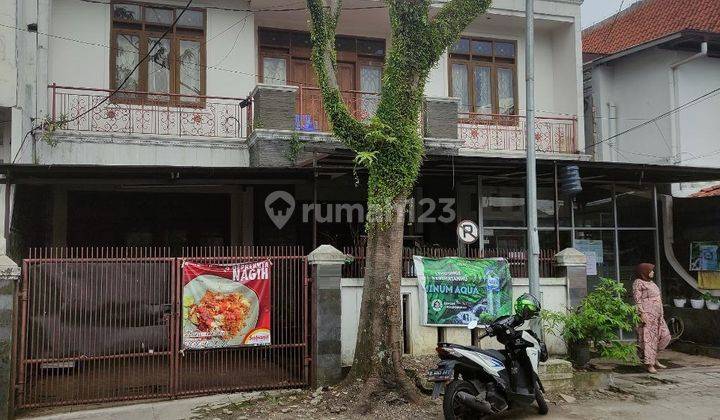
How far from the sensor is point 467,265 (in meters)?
9.34

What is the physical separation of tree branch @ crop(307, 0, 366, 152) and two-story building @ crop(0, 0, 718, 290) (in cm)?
173

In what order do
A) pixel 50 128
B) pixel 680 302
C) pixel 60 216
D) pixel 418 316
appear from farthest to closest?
pixel 60 216, pixel 680 302, pixel 50 128, pixel 418 316

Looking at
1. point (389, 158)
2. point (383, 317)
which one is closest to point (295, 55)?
point (389, 158)

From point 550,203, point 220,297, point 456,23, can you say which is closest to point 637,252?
point 550,203

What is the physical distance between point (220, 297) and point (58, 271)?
192 cm

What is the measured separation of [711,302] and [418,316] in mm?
6108

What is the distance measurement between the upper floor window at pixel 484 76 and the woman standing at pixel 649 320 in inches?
232

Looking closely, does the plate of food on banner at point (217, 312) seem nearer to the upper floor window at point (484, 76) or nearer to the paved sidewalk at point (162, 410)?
the paved sidewalk at point (162, 410)

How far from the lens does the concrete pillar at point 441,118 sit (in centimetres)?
1239

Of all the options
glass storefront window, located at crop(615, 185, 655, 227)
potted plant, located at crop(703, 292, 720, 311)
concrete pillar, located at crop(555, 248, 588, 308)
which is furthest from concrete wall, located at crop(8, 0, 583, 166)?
concrete pillar, located at crop(555, 248, 588, 308)

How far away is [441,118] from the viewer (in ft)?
40.9

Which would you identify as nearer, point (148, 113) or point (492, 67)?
point (148, 113)

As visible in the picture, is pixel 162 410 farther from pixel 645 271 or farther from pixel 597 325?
pixel 645 271

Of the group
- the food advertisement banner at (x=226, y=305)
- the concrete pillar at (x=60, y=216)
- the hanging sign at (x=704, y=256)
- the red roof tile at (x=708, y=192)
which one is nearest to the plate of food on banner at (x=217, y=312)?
the food advertisement banner at (x=226, y=305)
